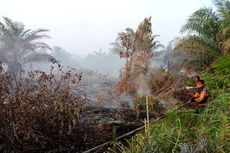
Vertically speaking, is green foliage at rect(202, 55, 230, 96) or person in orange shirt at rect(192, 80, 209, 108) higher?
green foliage at rect(202, 55, 230, 96)

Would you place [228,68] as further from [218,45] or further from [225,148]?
[218,45]

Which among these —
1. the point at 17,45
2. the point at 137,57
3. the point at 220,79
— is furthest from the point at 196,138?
the point at 17,45

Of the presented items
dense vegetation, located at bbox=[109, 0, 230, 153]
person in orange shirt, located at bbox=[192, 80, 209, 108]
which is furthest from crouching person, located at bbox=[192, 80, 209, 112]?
dense vegetation, located at bbox=[109, 0, 230, 153]

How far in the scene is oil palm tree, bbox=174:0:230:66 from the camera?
12528 millimetres

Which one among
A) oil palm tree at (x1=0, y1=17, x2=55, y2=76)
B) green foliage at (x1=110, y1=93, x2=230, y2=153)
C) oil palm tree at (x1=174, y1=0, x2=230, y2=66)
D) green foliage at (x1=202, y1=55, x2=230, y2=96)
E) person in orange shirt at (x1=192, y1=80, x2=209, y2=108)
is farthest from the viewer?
oil palm tree at (x1=0, y1=17, x2=55, y2=76)

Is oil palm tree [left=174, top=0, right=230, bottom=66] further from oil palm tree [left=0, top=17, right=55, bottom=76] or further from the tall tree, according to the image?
oil palm tree [left=0, top=17, right=55, bottom=76]

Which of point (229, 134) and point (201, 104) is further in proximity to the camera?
point (201, 104)

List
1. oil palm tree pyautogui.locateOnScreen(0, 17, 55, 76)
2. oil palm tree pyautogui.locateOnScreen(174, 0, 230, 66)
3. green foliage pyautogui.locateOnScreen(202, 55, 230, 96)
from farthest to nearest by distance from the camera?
1. oil palm tree pyautogui.locateOnScreen(0, 17, 55, 76)
2. oil palm tree pyautogui.locateOnScreen(174, 0, 230, 66)
3. green foliage pyautogui.locateOnScreen(202, 55, 230, 96)

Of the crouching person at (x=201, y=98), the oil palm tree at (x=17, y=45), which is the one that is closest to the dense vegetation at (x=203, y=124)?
the crouching person at (x=201, y=98)

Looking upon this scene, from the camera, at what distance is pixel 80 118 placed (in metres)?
6.17

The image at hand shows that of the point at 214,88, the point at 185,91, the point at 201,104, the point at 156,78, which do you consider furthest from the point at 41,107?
the point at 156,78

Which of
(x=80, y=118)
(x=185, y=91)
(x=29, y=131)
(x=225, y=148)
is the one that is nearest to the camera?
(x=225, y=148)

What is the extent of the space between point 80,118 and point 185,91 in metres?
3.45

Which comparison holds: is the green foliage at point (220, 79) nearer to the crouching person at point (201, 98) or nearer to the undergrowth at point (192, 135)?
the crouching person at point (201, 98)
